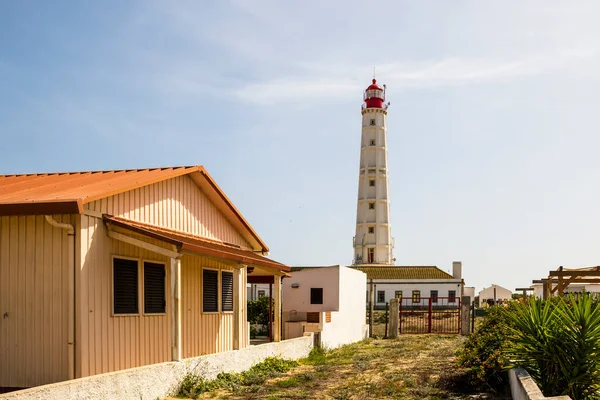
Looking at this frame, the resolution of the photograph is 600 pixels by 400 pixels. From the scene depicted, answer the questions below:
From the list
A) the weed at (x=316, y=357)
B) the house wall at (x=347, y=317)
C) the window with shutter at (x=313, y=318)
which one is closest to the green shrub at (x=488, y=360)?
the weed at (x=316, y=357)

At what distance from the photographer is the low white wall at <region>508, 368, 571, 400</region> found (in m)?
8.49

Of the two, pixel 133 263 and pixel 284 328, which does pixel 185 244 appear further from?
pixel 284 328

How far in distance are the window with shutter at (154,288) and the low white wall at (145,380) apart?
49.5 inches

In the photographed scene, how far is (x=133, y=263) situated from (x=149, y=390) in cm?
250

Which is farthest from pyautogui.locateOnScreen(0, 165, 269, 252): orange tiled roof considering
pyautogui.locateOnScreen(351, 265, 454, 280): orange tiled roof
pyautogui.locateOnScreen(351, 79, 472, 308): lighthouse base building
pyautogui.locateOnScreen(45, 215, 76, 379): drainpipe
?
pyautogui.locateOnScreen(351, 79, 472, 308): lighthouse base building

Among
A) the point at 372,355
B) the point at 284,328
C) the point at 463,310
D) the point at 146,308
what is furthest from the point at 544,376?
the point at 463,310

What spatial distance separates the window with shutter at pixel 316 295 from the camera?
27516 millimetres

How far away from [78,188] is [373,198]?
59.0 m

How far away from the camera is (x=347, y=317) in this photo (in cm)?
2742

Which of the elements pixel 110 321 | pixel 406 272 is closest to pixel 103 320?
pixel 110 321

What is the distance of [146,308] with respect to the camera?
521 inches

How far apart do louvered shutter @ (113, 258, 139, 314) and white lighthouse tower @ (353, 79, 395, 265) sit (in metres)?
57.9

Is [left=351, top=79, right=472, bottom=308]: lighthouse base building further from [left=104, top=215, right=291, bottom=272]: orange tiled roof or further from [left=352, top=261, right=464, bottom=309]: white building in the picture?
[left=104, top=215, right=291, bottom=272]: orange tiled roof

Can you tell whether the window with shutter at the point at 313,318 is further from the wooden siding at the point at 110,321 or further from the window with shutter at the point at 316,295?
the wooden siding at the point at 110,321
